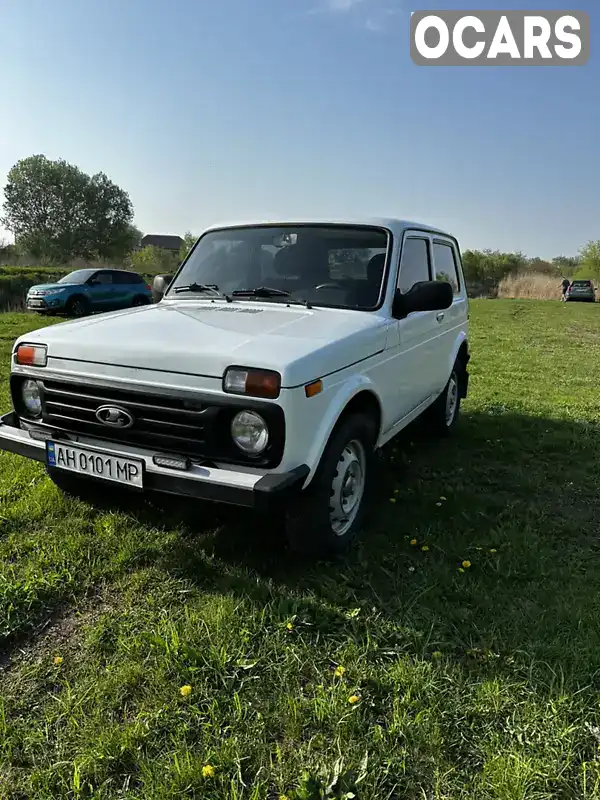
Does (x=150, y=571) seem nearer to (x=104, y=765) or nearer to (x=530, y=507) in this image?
(x=104, y=765)

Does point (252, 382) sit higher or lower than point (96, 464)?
higher

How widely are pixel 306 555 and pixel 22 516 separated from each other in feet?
6.30

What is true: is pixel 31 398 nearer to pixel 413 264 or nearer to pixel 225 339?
pixel 225 339

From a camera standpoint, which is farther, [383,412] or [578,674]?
[383,412]

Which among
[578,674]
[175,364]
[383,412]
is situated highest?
[175,364]

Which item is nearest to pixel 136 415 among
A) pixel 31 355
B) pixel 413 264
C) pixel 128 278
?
pixel 31 355

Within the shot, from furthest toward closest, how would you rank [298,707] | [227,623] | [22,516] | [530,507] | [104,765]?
[530,507], [22,516], [227,623], [298,707], [104,765]

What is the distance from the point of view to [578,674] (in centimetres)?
242

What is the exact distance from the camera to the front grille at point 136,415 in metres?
2.85

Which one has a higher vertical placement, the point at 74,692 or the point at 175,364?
the point at 175,364

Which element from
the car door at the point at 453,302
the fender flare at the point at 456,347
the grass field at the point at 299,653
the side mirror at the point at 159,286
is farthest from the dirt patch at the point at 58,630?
the fender flare at the point at 456,347

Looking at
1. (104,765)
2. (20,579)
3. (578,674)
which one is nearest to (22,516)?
(20,579)

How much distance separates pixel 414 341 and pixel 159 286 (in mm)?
2107

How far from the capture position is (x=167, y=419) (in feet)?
9.54
